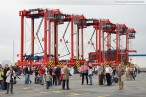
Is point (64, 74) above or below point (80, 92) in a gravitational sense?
above

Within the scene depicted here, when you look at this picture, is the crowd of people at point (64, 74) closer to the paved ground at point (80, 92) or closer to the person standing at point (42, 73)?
the person standing at point (42, 73)

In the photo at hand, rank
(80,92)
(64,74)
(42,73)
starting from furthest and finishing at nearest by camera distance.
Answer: (42,73) → (64,74) → (80,92)

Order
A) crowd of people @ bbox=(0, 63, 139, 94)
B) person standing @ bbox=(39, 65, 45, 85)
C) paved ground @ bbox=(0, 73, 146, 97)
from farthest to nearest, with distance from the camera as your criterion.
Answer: person standing @ bbox=(39, 65, 45, 85), crowd of people @ bbox=(0, 63, 139, 94), paved ground @ bbox=(0, 73, 146, 97)

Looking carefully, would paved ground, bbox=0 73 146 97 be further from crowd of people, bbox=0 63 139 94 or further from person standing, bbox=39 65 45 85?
person standing, bbox=39 65 45 85

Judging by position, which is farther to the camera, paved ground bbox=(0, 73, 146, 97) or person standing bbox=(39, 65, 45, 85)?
person standing bbox=(39, 65, 45, 85)

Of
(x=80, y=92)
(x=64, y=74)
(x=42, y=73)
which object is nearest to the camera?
(x=80, y=92)

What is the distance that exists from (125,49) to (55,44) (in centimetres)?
2629

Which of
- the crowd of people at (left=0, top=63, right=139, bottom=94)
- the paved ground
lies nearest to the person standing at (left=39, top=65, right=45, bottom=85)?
the crowd of people at (left=0, top=63, right=139, bottom=94)

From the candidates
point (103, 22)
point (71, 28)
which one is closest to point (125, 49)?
point (103, 22)

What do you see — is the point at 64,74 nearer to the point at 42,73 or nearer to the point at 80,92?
the point at 80,92

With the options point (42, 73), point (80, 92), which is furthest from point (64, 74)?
point (42, 73)

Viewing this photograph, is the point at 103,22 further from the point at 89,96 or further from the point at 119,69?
the point at 89,96

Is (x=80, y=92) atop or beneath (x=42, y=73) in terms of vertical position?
beneath

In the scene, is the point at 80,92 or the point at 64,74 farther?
the point at 64,74
